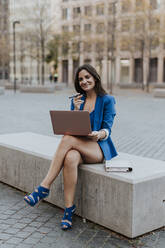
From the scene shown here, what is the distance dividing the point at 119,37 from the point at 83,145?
40069 mm

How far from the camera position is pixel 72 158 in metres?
4.29

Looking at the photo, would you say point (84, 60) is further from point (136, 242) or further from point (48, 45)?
point (136, 242)

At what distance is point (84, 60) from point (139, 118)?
5951cm

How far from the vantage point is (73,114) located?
166 inches

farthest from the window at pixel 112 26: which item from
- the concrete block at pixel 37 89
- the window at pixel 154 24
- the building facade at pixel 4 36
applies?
the building facade at pixel 4 36

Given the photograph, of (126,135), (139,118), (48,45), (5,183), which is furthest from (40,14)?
(5,183)

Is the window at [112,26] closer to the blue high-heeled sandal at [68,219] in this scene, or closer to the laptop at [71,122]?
the laptop at [71,122]

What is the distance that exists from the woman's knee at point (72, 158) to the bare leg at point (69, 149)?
1.8 inches

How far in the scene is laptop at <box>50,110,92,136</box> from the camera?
4207 millimetres

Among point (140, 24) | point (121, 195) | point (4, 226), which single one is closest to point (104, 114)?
point (121, 195)

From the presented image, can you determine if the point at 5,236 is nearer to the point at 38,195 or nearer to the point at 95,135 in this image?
the point at 38,195

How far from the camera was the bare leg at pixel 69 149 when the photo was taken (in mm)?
4320

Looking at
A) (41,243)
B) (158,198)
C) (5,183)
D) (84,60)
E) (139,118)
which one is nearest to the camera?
(41,243)

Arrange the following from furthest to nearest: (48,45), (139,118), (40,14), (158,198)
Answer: (48,45), (40,14), (139,118), (158,198)
